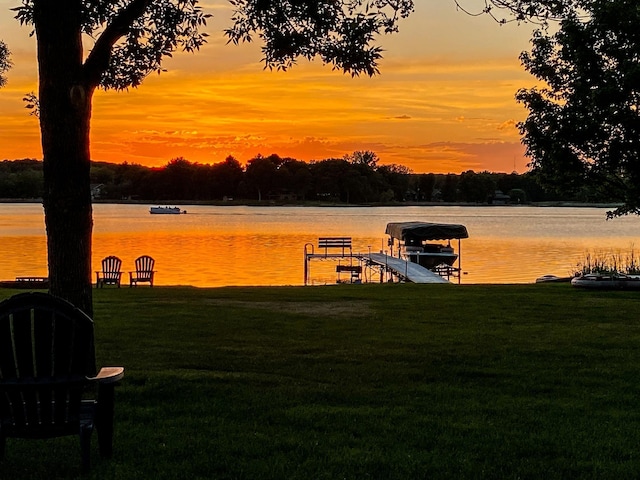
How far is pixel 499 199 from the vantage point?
536ft

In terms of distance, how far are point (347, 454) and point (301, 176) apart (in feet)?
446

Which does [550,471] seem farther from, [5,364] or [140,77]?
[140,77]

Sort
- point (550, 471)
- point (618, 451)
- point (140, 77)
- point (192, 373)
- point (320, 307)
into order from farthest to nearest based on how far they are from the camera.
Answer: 1. point (320, 307)
2. point (140, 77)
3. point (192, 373)
4. point (618, 451)
5. point (550, 471)

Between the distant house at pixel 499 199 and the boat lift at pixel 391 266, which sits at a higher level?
the distant house at pixel 499 199

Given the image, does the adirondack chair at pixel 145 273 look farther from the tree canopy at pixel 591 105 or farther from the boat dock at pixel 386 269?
the tree canopy at pixel 591 105

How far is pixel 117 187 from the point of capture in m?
171

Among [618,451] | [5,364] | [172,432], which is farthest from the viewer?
[172,432]

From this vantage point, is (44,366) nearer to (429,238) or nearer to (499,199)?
(429,238)

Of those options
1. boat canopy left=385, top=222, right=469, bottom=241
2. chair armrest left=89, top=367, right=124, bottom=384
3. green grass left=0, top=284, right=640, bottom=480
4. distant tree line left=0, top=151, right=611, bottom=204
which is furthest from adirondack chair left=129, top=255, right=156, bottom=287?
distant tree line left=0, top=151, right=611, bottom=204

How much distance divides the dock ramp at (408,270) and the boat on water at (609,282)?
32.8ft

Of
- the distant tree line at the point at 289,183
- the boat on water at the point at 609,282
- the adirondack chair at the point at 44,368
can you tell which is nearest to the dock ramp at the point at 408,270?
the boat on water at the point at 609,282

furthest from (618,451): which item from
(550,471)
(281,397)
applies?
(281,397)

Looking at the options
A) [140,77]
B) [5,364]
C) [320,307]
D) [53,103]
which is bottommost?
[320,307]

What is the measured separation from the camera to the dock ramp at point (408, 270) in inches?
1154
